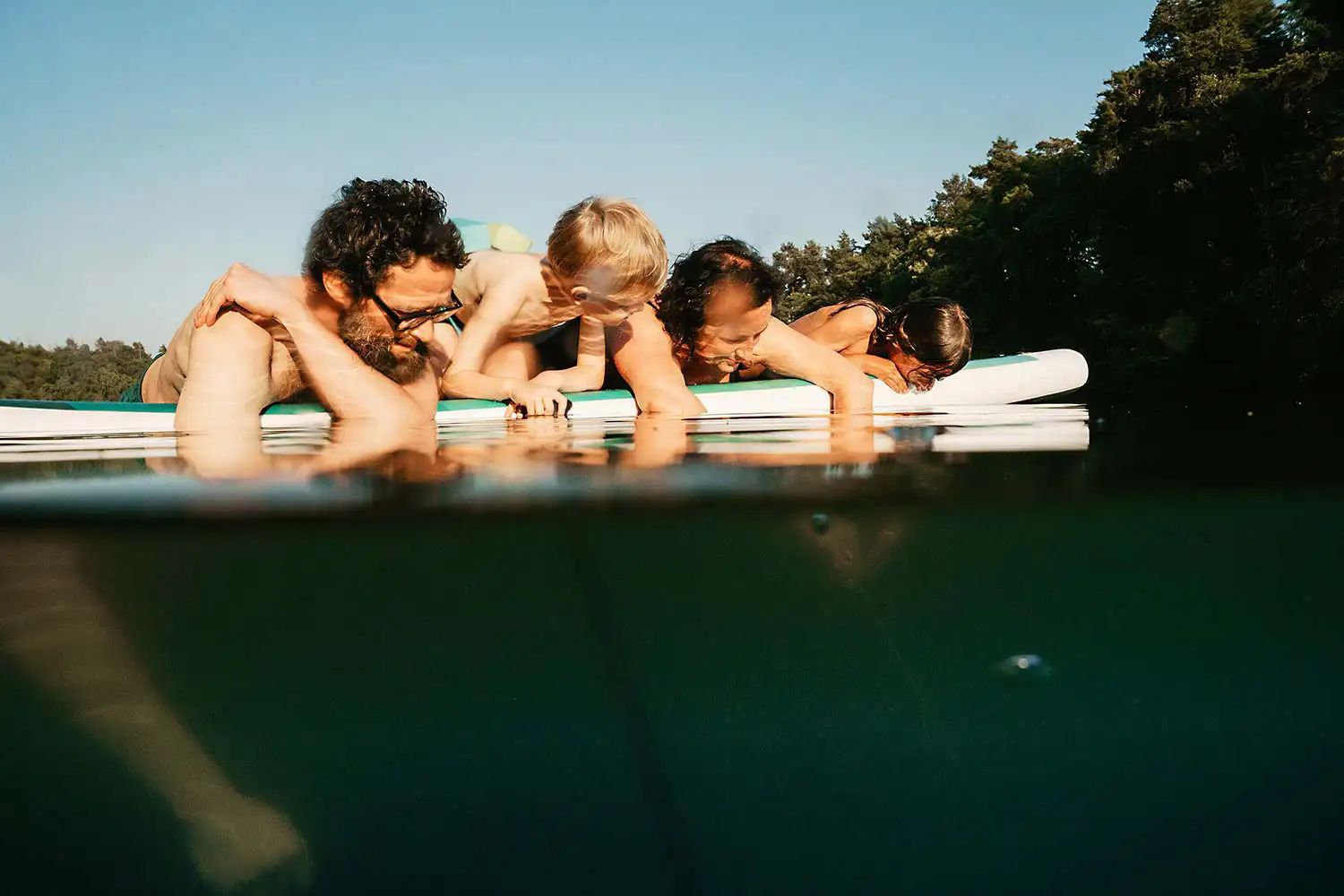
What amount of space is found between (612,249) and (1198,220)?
17021 mm

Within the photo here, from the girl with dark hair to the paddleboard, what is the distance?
170 millimetres

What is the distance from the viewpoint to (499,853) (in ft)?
1.71

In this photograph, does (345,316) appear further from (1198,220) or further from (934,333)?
(1198,220)

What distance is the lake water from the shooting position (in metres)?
0.52

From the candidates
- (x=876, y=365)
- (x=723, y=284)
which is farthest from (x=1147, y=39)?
(x=723, y=284)

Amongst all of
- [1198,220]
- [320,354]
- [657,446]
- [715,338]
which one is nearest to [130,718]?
[657,446]

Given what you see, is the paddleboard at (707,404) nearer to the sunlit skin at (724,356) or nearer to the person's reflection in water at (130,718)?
A: the sunlit skin at (724,356)

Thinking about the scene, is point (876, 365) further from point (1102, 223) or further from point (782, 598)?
point (1102, 223)

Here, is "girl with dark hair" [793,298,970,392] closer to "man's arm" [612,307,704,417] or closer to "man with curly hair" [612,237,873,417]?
"man with curly hair" [612,237,873,417]

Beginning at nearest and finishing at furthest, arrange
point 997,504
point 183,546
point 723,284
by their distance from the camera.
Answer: point 183,546 → point 997,504 → point 723,284

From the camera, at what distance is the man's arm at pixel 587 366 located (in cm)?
498

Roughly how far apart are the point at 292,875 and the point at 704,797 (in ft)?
0.75

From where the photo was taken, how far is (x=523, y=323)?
15.8ft

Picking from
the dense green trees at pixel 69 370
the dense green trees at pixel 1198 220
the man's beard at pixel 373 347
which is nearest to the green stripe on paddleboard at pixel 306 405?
the man's beard at pixel 373 347
